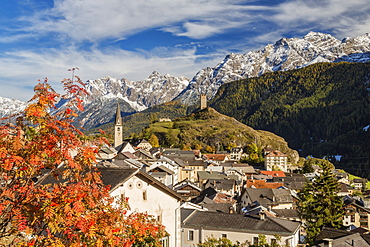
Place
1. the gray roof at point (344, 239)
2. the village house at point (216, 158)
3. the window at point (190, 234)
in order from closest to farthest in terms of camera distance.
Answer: the gray roof at point (344, 239) → the window at point (190, 234) → the village house at point (216, 158)

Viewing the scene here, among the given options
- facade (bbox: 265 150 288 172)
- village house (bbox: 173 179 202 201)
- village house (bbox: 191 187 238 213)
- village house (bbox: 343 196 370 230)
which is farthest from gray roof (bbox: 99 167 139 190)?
facade (bbox: 265 150 288 172)

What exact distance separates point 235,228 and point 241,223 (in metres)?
0.92

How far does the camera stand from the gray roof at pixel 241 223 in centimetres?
3124

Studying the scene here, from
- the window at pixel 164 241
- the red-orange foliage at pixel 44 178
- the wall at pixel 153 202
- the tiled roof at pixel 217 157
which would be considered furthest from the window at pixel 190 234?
the tiled roof at pixel 217 157

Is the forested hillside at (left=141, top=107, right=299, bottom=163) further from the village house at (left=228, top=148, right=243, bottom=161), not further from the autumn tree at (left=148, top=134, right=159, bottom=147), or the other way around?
the village house at (left=228, top=148, right=243, bottom=161)

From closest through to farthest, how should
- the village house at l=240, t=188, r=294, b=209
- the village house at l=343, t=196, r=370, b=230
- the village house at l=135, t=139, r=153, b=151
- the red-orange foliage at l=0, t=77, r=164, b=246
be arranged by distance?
the red-orange foliage at l=0, t=77, r=164, b=246 < the village house at l=240, t=188, r=294, b=209 < the village house at l=343, t=196, r=370, b=230 < the village house at l=135, t=139, r=153, b=151

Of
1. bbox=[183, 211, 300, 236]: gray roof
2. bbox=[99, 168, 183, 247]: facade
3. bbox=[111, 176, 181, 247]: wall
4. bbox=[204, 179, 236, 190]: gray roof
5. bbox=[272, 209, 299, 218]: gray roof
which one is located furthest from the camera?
bbox=[204, 179, 236, 190]: gray roof

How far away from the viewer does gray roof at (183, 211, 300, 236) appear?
102ft

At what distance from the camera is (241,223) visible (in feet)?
106

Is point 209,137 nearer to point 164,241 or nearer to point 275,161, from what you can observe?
point 275,161

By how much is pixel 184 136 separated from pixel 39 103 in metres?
149

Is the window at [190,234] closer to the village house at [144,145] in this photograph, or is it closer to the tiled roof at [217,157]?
the tiled roof at [217,157]

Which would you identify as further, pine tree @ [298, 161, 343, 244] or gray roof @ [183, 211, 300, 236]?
pine tree @ [298, 161, 343, 244]

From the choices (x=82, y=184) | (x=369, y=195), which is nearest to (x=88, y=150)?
(x=82, y=184)
